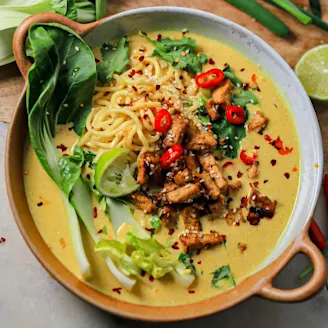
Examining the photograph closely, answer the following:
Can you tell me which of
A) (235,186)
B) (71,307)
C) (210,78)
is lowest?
(71,307)

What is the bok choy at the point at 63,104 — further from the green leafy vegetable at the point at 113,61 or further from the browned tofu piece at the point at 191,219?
the browned tofu piece at the point at 191,219

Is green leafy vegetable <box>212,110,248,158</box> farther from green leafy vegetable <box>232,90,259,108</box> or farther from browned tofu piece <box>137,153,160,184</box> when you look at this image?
browned tofu piece <box>137,153,160,184</box>

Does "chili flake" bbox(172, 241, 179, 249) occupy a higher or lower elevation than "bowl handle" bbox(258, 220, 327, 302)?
lower

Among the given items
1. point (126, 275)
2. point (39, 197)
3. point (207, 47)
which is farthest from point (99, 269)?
point (207, 47)

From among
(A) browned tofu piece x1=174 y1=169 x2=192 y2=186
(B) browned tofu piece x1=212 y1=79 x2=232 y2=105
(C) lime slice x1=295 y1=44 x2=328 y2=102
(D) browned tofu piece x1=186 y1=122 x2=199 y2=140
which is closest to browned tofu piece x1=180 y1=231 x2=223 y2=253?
(A) browned tofu piece x1=174 y1=169 x2=192 y2=186

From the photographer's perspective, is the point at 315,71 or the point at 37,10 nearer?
the point at 315,71

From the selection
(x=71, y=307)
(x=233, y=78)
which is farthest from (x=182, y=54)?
(x=71, y=307)

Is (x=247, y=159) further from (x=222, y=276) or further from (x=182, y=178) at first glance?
(x=222, y=276)
